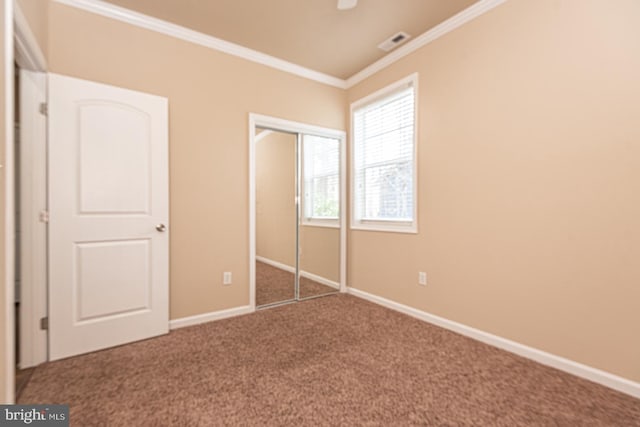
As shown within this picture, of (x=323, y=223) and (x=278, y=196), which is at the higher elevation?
(x=278, y=196)

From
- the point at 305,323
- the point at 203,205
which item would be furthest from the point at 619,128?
the point at 203,205

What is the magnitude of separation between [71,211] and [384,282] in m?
2.87

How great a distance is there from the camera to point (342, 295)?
360 cm

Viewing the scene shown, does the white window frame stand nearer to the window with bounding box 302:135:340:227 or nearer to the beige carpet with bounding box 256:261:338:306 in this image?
the window with bounding box 302:135:340:227

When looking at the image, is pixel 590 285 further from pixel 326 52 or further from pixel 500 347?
pixel 326 52

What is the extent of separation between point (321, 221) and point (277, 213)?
575mm

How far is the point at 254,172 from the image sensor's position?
301 centimetres

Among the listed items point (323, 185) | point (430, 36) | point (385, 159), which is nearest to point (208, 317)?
point (323, 185)

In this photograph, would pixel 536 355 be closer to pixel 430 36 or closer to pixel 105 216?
pixel 430 36

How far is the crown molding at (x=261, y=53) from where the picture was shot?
2281 mm

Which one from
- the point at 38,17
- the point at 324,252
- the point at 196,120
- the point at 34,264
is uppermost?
the point at 38,17

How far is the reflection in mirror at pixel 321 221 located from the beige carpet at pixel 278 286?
0.04 feet

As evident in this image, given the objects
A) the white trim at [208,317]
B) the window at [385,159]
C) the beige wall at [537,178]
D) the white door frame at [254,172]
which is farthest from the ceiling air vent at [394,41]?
the white trim at [208,317]

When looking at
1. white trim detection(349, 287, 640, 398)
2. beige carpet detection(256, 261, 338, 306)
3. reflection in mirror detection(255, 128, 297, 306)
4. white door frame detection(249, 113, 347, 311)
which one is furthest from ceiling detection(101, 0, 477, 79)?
white trim detection(349, 287, 640, 398)
